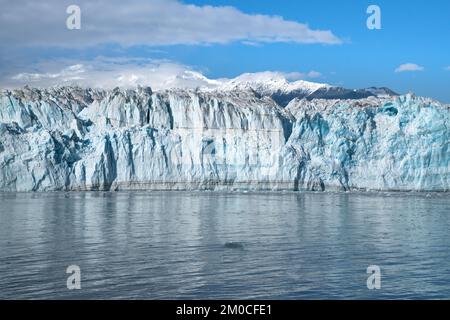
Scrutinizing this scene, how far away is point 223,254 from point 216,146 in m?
32.2

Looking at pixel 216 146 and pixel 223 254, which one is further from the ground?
pixel 216 146

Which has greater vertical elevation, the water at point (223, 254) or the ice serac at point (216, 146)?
the ice serac at point (216, 146)

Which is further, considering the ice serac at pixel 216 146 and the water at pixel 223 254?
the ice serac at pixel 216 146

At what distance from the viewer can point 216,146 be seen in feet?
156

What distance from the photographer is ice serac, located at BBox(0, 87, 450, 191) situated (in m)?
42.7

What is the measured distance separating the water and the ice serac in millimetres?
15796

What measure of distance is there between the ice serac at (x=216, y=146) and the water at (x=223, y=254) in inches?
622

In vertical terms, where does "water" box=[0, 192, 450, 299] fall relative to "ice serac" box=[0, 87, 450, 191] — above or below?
below

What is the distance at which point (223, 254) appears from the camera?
612 inches

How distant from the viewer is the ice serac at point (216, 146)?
4266 cm

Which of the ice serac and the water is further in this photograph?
the ice serac

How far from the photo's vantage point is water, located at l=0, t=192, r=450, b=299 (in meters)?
11.6

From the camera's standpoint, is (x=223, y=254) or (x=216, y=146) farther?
(x=216, y=146)
